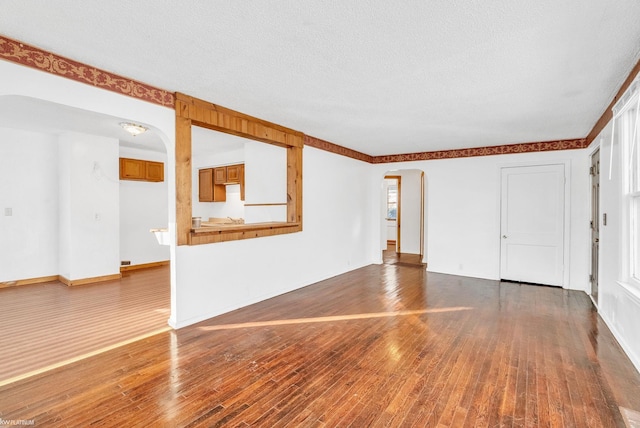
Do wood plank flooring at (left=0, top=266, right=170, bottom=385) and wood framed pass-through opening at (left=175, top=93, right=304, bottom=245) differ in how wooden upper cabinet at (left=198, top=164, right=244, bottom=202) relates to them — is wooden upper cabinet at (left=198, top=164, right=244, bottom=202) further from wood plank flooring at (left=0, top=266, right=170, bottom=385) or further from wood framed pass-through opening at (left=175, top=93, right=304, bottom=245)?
wood plank flooring at (left=0, top=266, right=170, bottom=385)

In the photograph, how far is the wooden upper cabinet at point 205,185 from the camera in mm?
7324

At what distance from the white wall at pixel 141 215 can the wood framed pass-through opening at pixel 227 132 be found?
11.9ft

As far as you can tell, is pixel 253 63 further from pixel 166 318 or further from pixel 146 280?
pixel 146 280

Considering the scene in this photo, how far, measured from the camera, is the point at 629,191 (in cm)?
285

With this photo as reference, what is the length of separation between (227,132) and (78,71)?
5.33ft

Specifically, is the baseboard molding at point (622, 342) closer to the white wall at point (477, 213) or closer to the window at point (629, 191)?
the window at point (629, 191)

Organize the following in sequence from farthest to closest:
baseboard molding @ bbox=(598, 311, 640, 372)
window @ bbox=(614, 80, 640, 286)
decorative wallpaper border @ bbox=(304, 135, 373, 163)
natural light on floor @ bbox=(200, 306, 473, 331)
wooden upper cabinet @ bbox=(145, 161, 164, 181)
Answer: wooden upper cabinet @ bbox=(145, 161, 164, 181)
decorative wallpaper border @ bbox=(304, 135, 373, 163)
natural light on floor @ bbox=(200, 306, 473, 331)
window @ bbox=(614, 80, 640, 286)
baseboard molding @ bbox=(598, 311, 640, 372)

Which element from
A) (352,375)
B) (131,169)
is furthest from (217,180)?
(352,375)

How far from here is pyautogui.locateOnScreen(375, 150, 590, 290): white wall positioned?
5152 millimetres

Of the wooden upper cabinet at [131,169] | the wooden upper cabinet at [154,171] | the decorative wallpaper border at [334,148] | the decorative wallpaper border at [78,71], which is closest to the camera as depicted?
the decorative wallpaper border at [78,71]

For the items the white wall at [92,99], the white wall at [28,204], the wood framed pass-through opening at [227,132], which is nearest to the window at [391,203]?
the wood framed pass-through opening at [227,132]

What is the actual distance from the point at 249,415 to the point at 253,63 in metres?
2.62

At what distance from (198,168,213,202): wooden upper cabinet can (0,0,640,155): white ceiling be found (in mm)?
3939

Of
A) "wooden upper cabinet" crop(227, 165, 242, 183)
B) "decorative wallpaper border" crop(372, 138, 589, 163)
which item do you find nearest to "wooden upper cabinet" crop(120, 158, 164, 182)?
"wooden upper cabinet" crop(227, 165, 242, 183)
